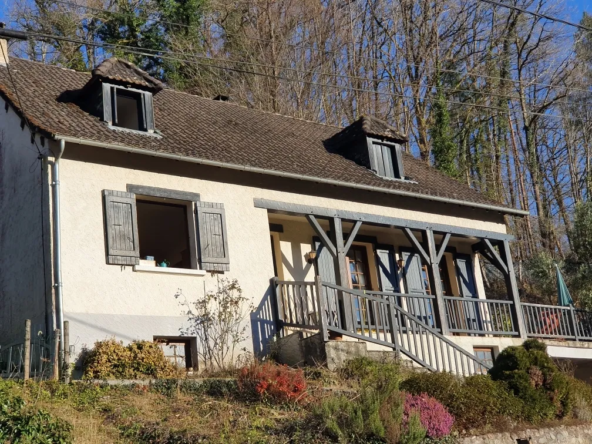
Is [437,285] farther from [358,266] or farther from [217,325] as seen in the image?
[217,325]

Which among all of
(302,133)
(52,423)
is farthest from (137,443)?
A: (302,133)

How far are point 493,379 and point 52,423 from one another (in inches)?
284

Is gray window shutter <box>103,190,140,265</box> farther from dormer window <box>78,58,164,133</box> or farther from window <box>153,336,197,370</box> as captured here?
dormer window <box>78,58,164,133</box>

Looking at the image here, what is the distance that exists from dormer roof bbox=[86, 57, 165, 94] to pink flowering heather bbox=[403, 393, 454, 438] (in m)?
8.29

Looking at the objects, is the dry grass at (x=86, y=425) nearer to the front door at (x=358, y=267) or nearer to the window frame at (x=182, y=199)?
the window frame at (x=182, y=199)

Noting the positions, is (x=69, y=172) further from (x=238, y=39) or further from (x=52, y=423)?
(x=238, y=39)

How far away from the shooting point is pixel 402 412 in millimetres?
10961

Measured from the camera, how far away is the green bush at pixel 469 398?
12.0 m

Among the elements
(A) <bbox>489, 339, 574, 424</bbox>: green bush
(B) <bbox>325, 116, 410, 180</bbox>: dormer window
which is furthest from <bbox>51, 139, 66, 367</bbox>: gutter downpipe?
(B) <bbox>325, 116, 410, 180</bbox>: dormer window

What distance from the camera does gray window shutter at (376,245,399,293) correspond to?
765 inches

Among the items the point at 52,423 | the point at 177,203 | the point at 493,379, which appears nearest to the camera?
the point at 52,423

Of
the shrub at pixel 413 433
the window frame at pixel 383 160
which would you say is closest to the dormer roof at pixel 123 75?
the window frame at pixel 383 160

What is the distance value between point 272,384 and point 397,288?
825 centimetres

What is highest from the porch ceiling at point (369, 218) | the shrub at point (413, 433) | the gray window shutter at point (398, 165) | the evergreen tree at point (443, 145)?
the evergreen tree at point (443, 145)
